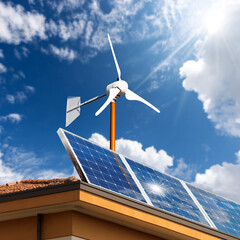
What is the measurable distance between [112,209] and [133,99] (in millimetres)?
21184

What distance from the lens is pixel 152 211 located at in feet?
39.9

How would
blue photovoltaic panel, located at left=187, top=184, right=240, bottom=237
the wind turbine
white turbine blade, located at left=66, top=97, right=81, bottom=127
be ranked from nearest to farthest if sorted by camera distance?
blue photovoltaic panel, located at left=187, top=184, right=240, bottom=237
the wind turbine
white turbine blade, located at left=66, top=97, right=81, bottom=127

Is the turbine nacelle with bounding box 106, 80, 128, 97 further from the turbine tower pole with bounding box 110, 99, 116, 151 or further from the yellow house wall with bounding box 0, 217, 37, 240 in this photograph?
the yellow house wall with bounding box 0, 217, 37, 240

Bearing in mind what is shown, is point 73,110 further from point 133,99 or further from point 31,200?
point 31,200

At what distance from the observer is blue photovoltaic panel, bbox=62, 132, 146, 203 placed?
12148 mm

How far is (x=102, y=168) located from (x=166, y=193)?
3195mm

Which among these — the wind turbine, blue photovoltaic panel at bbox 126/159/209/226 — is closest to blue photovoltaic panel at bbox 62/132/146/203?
blue photovoltaic panel at bbox 126/159/209/226

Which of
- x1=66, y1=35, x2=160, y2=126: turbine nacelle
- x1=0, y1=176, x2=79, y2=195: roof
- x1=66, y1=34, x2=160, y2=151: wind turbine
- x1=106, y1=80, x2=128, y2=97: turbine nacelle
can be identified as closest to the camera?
x1=0, y1=176, x2=79, y2=195: roof

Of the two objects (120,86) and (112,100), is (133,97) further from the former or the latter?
(112,100)

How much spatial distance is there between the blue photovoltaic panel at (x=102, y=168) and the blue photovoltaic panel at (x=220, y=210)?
449cm

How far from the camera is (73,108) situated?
3416 centimetres

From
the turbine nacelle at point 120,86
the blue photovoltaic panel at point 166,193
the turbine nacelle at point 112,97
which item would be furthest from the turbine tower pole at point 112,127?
the blue photovoltaic panel at point 166,193

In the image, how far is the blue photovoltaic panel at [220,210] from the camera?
16166mm

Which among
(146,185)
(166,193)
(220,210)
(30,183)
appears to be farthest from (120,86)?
(146,185)
